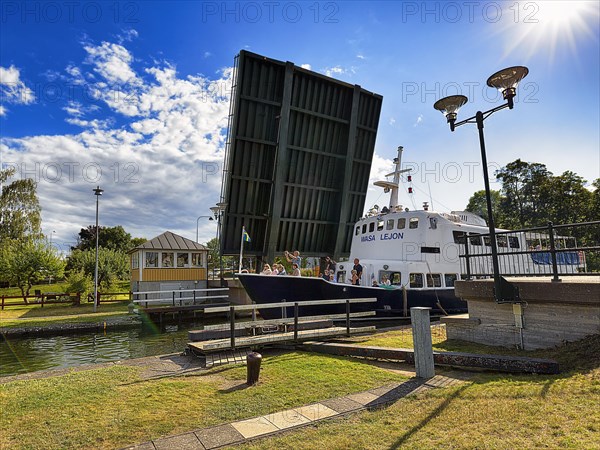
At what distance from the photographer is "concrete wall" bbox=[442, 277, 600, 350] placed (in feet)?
18.3

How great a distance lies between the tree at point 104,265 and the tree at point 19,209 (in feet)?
15.7

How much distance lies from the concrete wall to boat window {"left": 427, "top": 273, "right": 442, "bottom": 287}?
19.2 ft

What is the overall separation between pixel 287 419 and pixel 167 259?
18.5 metres

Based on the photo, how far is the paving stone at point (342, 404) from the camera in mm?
4146

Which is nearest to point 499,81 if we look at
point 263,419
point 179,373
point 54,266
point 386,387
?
point 386,387

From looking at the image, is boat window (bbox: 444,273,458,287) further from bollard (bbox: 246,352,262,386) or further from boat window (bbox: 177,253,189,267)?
boat window (bbox: 177,253,189,267)

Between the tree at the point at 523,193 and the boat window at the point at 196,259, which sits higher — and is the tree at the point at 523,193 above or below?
above

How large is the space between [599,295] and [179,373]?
671cm

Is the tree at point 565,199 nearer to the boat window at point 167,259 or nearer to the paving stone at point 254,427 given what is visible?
the boat window at point 167,259

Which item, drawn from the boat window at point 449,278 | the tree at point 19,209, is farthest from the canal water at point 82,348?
the tree at point 19,209

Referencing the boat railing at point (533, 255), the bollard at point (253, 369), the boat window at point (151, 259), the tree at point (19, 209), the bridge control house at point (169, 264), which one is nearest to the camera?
the bollard at point (253, 369)

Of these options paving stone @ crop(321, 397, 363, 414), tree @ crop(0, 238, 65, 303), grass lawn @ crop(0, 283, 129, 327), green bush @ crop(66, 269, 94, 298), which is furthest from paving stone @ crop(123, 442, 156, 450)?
tree @ crop(0, 238, 65, 303)

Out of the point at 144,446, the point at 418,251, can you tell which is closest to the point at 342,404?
the point at 144,446

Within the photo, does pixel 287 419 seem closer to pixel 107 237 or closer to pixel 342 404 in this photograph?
pixel 342 404
